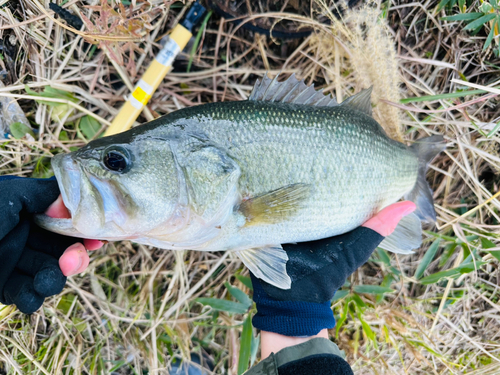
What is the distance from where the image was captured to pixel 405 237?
2.25 metres

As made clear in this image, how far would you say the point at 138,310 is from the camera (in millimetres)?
2561

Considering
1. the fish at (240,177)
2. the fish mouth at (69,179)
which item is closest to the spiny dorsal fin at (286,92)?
the fish at (240,177)

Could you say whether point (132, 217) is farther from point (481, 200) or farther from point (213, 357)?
point (481, 200)

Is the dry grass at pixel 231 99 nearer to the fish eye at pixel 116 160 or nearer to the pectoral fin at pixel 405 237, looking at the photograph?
the pectoral fin at pixel 405 237

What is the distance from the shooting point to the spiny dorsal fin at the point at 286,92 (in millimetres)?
1863

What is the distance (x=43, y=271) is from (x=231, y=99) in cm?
176

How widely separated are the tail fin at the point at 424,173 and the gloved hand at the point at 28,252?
7.38 feet

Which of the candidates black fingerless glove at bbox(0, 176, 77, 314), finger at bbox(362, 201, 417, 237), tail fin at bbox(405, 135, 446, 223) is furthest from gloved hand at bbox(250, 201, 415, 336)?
black fingerless glove at bbox(0, 176, 77, 314)

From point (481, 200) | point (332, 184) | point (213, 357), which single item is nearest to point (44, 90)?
point (332, 184)

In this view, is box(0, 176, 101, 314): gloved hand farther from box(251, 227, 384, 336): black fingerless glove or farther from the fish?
box(251, 227, 384, 336): black fingerless glove

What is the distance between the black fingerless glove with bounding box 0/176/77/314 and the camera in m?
1.52

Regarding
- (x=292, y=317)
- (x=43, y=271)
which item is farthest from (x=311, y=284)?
(x=43, y=271)

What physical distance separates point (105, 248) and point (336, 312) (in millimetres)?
1976

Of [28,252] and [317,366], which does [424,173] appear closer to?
[317,366]
